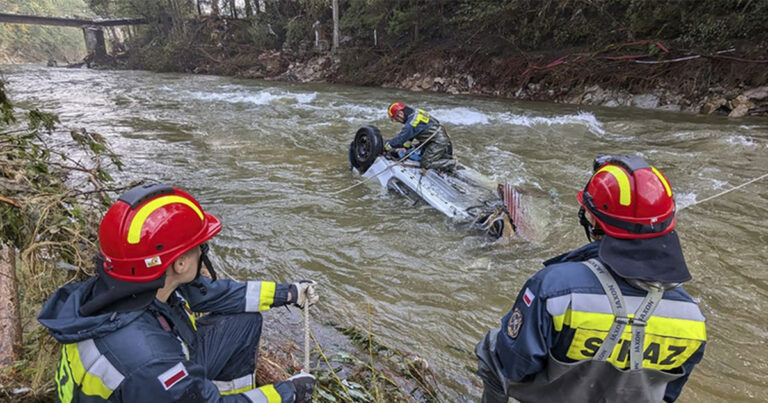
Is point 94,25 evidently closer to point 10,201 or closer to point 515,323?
point 10,201

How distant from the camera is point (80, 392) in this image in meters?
1.18

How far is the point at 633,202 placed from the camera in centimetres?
132

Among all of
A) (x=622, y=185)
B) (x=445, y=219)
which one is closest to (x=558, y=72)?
(x=445, y=219)

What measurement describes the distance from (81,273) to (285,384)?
163 centimetres

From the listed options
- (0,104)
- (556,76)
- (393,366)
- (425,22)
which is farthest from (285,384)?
(425,22)

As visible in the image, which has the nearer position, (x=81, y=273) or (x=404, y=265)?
(x=81, y=273)

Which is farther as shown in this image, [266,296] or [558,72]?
[558,72]

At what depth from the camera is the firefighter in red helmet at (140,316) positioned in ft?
3.75

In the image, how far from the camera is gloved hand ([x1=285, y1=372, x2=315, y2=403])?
5.22 ft

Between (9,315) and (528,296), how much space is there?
256cm

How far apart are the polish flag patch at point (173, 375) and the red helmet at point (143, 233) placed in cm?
32

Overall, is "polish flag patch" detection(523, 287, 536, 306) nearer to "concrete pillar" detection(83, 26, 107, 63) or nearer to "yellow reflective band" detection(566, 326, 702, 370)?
"yellow reflective band" detection(566, 326, 702, 370)

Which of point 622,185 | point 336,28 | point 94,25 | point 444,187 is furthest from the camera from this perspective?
point 94,25

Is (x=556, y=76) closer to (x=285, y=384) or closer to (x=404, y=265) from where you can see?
(x=404, y=265)
